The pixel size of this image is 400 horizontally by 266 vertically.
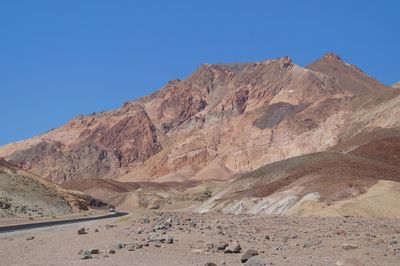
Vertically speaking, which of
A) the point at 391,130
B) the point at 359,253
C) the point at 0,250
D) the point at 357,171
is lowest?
the point at 359,253

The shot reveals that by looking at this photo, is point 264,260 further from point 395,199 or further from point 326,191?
point 326,191

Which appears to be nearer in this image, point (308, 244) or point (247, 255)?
point (247, 255)

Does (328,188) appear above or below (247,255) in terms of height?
above

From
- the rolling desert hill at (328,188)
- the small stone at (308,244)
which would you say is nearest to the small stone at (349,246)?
the small stone at (308,244)

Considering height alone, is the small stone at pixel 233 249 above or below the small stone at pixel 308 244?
above

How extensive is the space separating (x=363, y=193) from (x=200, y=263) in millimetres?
33045

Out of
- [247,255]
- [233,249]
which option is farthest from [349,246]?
[247,255]

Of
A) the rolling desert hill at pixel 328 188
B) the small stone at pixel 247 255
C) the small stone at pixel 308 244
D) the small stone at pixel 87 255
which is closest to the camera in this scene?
the small stone at pixel 247 255

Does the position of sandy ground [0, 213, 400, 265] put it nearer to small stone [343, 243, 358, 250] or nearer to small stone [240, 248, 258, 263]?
small stone [343, 243, 358, 250]

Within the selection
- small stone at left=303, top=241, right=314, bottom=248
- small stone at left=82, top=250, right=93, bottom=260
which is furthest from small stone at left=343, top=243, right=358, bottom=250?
small stone at left=82, top=250, right=93, bottom=260

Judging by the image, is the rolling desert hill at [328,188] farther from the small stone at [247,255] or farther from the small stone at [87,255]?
the small stone at [87,255]

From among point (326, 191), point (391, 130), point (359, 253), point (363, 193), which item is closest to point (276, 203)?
point (326, 191)

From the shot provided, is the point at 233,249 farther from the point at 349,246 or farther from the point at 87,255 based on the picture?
the point at 87,255

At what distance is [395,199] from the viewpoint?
4447 centimetres
